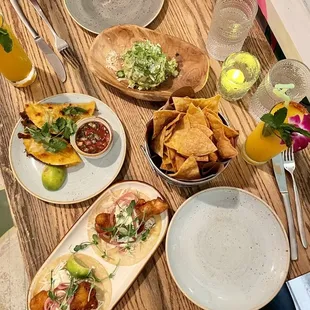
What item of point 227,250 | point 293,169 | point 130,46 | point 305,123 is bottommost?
point 227,250

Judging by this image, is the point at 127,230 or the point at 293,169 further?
the point at 293,169

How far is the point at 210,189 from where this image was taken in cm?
125

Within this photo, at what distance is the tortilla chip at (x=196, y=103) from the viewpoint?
118cm

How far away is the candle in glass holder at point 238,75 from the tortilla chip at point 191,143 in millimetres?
284

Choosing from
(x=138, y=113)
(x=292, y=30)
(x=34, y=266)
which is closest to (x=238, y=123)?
(x=138, y=113)

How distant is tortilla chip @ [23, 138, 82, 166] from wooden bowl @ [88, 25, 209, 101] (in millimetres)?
273

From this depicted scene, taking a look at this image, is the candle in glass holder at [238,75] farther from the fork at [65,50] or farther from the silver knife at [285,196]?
the fork at [65,50]

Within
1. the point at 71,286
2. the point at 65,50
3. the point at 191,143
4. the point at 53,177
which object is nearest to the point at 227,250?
the point at 191,143

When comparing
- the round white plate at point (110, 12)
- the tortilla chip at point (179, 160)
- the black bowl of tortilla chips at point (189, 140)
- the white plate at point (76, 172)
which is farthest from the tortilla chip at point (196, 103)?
the round white plate at point (110, 12)

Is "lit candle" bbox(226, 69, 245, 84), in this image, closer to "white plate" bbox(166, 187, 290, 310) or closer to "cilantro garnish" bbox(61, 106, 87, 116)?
"white plate" bbox(166, 187, 290, 310)

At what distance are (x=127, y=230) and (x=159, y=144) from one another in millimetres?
272

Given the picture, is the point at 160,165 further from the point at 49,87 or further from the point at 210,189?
the point at 49,87

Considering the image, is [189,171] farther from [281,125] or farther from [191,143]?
[281,125]

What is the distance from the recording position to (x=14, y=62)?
1306mm
